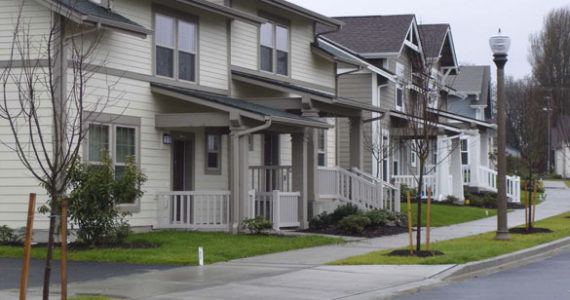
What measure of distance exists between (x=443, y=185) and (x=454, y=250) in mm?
18612

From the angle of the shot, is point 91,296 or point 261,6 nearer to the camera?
point 91,296

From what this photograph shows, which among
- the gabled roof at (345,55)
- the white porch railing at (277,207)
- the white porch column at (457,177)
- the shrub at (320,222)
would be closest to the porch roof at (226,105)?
the white porch railing at (277,207)

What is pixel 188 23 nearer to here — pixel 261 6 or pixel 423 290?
pixel 261 6

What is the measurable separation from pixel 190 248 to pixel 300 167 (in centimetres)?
594

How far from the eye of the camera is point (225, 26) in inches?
949

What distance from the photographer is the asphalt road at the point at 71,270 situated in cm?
1397

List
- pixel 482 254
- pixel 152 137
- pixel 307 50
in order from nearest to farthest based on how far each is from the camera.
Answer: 1. pixel 482 254
2. pixel 152 137
3. pixel 307 50

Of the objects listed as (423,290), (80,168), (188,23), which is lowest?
(423,290)

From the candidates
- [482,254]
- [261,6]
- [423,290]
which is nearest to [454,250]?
[482,254]

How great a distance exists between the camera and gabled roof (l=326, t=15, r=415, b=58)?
116ft

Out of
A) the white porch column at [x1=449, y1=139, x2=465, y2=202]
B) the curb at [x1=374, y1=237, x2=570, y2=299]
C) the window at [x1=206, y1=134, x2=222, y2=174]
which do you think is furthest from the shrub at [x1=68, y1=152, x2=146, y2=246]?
the white porch column at [x1=449, y1=139, x2=465, y2=202]

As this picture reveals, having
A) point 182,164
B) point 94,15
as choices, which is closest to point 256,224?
point 182,164

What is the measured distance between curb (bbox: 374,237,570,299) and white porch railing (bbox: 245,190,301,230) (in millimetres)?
6208

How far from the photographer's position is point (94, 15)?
1812 cm
